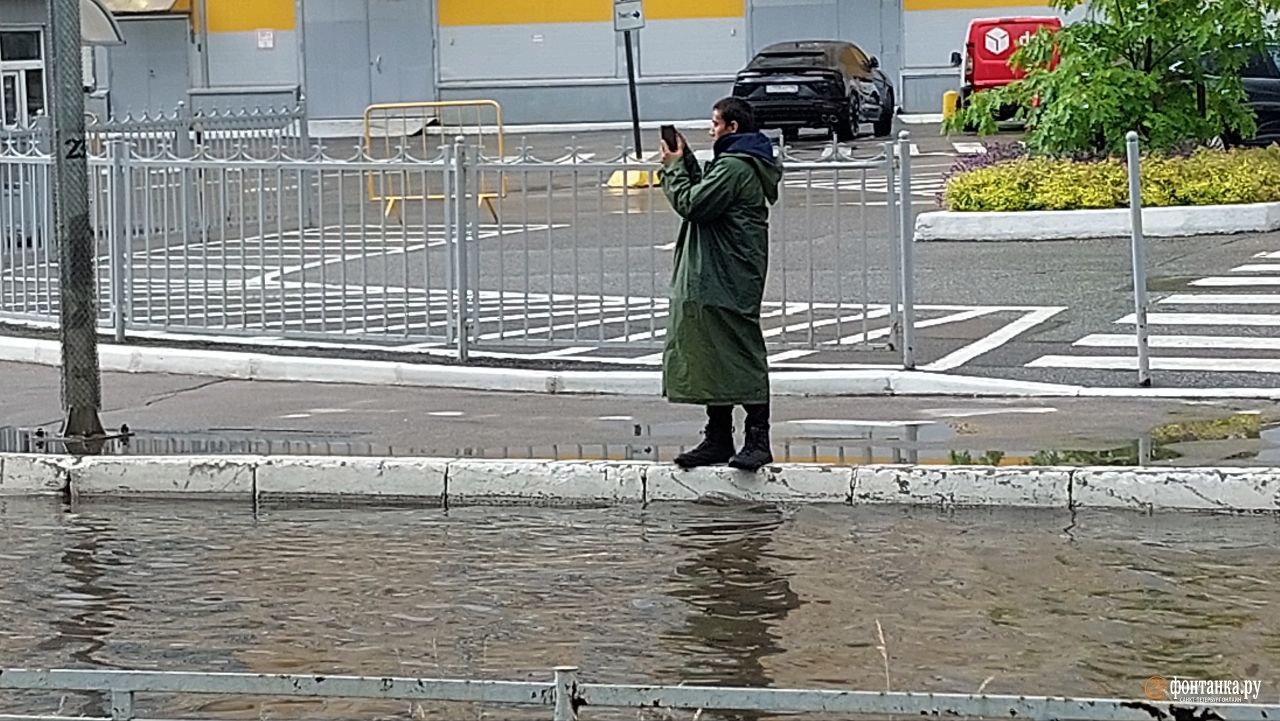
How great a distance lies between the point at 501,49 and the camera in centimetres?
4450

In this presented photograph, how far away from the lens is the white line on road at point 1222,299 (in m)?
14.7

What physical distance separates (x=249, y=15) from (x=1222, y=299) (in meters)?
33.7

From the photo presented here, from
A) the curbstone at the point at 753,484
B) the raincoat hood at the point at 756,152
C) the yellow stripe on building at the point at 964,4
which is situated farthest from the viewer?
the yellow stripe on building at the point at 964,4

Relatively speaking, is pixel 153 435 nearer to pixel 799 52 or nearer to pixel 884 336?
pixel 884 336

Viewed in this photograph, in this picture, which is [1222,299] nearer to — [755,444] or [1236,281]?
[1236,281]

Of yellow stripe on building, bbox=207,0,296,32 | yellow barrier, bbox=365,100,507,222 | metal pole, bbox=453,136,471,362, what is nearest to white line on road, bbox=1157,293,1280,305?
yellow barrier, bbox=365,100,507,222

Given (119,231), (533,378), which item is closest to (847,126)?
(119,231)

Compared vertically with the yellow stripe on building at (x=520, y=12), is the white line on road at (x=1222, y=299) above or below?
below

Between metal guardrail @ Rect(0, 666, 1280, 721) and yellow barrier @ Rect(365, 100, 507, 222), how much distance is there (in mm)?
9068

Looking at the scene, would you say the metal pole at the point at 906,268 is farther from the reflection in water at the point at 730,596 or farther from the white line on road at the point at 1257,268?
the white line on road at the point at 1257,268

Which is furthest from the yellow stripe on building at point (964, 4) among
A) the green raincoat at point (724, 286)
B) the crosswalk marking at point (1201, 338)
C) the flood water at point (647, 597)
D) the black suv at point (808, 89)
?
the flood water at point (647, 597)

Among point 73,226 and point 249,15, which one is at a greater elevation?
point 249,15

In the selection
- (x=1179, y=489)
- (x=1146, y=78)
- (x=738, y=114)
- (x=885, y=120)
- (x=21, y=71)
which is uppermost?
(x=885, y=120)

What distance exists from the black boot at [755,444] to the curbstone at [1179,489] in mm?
1434
